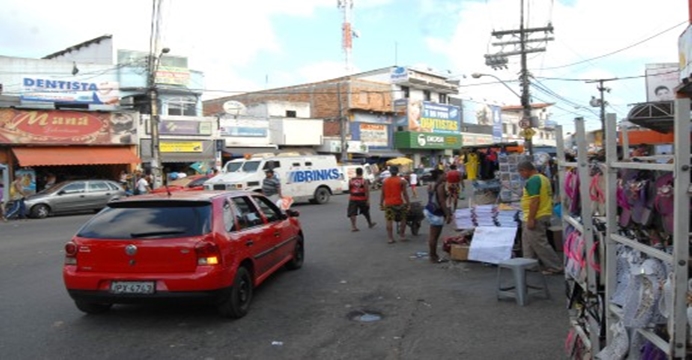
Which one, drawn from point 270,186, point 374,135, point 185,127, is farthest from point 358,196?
point 374,135

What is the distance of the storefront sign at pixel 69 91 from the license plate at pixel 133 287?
22.8 meters

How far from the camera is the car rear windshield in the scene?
585 cm

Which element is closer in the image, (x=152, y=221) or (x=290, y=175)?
(x=152, y=221)

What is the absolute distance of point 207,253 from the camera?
5707 millimetres

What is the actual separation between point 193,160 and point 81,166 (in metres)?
5.67

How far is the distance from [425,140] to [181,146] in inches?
935

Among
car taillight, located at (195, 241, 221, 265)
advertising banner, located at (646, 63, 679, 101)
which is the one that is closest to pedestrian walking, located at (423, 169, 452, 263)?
car taillight, located at (195, 241, 221, 265)

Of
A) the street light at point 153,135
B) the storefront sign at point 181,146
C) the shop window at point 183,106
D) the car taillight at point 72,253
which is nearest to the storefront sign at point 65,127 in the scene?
the storefront sign at point 181,146

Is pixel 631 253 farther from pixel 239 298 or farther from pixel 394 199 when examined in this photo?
pixel 394 199

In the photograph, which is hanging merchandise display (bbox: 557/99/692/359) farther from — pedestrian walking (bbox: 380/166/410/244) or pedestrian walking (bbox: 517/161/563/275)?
pedestrian walking (bbox: 380/166/410/244)

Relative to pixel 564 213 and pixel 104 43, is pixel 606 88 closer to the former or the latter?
pixel 104 43

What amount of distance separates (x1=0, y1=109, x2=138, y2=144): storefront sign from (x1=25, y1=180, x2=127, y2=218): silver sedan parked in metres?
5.30

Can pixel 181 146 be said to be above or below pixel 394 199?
above

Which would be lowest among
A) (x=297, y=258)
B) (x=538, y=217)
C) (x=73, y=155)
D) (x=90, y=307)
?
(x=90, y=307)
